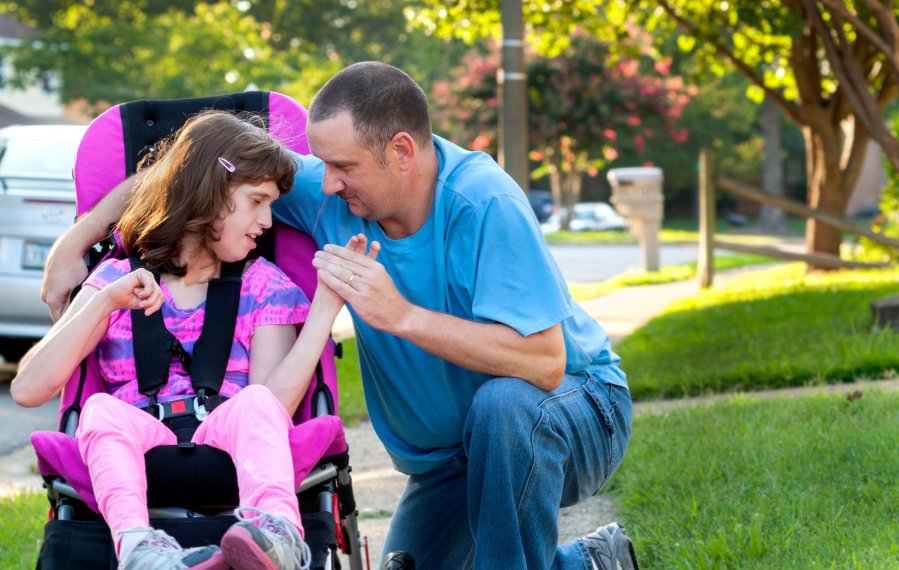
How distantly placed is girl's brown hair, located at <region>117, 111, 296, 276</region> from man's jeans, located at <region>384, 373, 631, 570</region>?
908 millimetres

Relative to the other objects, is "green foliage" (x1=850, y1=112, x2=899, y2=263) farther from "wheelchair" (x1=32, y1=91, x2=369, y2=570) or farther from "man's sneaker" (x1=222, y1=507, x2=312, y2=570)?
"man's sneaker" (x1=222, y1=507, x2=312, y2=570)

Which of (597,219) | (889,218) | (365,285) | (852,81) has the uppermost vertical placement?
(852,81)

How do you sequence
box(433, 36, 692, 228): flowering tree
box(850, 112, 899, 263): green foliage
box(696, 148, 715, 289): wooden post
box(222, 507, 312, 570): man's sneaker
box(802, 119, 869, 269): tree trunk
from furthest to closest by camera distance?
box(433, 36, 692, 228): flowering tree → box(850, 112, 899, 263): green foliage → box(696, 148, 715, 289): wooden post → box(802, 119, 869, 269): tree trunk → box(222, 507, 312, 570): man's sneaker

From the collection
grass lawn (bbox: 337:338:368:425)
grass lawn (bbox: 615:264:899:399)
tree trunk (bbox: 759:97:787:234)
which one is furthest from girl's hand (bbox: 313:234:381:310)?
tree trunk (bbox: 759:97:787:234)

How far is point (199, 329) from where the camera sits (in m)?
3.26

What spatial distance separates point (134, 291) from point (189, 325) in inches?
10.2

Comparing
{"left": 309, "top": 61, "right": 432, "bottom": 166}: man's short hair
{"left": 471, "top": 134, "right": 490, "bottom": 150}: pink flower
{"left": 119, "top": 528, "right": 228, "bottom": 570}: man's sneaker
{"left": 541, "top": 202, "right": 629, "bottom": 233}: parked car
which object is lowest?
{"left": 541, "top": 202, "right": 629, "bottom": 233}: parked car

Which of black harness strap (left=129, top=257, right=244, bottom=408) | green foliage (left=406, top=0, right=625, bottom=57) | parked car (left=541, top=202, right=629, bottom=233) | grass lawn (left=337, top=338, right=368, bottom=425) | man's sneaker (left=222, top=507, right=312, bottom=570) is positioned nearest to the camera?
man's sneaker (left=222, top=507, right=312, bottom=570)

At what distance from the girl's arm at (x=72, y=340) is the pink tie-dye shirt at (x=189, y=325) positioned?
138 millimetres

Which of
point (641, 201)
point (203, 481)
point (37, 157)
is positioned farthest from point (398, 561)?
point (641, 201)

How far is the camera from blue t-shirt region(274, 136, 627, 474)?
2977mm

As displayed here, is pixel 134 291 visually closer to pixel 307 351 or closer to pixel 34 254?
pixel 307 351

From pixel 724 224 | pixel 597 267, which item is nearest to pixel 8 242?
pixel 597 267

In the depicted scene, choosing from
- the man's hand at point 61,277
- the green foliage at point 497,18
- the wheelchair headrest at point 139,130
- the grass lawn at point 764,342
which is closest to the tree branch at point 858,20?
the grass lawn at point 764,342
